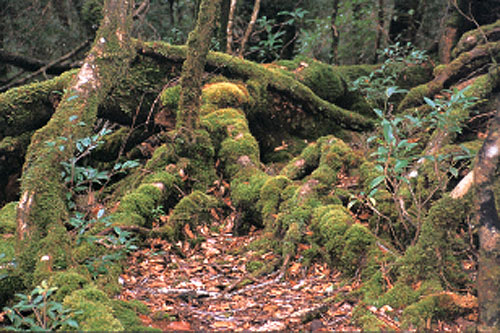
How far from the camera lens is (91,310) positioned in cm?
236

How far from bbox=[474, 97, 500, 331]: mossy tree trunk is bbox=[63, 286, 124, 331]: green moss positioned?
2046mm

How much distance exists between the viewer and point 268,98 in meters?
7.04

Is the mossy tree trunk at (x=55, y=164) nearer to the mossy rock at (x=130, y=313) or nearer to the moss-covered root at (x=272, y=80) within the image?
the mossy rock at (x=130, y=313)

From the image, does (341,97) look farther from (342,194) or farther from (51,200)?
(51,200)

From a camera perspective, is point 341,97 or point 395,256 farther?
point 341,97

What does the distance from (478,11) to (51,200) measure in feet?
25.4

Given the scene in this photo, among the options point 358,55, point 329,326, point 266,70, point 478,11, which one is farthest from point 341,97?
point 329,326

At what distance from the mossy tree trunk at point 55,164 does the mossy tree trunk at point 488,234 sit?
8.58ft

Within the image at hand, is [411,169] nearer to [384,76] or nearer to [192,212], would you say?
[192,212]

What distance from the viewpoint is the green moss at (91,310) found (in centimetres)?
228

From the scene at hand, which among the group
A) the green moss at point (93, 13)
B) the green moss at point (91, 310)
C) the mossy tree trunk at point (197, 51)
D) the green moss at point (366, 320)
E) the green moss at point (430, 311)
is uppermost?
the green moss at point (93, 13)

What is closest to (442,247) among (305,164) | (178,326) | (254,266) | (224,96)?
(254,266)

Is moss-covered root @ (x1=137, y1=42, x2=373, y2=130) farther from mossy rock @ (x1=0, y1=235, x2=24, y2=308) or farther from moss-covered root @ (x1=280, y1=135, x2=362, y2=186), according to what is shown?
mossy rock @ (x1=0, y1=235, x2=24, y2=308)

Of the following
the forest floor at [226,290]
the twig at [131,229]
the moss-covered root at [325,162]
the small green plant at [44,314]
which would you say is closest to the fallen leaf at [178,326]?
the forest floor at [226,290]
